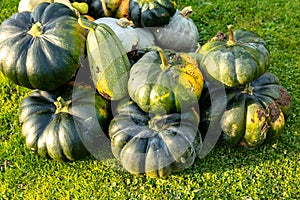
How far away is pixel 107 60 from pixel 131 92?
1.26ft

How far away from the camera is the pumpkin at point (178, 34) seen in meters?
4.47

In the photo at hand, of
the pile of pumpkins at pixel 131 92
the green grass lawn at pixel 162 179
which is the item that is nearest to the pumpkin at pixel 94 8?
the pile of pumpkins at pixel 131 92

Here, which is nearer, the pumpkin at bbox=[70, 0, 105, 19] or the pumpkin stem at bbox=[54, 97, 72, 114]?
the pumpkin stem at bbox=[54, 97, 72, 114]

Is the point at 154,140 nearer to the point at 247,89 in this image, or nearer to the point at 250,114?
the point at 250,114

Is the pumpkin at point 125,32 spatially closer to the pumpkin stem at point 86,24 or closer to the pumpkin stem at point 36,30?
the pumpkin stem at point 86,24

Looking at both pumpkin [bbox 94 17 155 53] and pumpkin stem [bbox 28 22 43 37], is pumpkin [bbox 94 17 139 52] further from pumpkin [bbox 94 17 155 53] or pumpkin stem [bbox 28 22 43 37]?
pumpkin stem [bbox 28 22 43 37]

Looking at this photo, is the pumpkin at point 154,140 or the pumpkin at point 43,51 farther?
the pumpkin at point 43,51

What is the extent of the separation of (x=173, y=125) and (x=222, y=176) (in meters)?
0.67

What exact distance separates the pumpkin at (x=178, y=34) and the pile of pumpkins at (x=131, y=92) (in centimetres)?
40

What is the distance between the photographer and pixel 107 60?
381cm

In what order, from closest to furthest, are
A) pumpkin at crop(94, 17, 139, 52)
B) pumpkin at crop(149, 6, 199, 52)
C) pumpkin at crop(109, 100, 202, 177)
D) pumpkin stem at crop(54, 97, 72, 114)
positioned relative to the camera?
pumpkin at crop(109, 100, 202, 177) → pumpkin stem at crop(54, 97, 72, 114) → pumpkin at crop(94, 17, 139, 52) → pumpkin at crop(149, 6, 199, 52)

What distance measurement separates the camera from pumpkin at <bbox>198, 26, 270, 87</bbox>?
360 centimetres

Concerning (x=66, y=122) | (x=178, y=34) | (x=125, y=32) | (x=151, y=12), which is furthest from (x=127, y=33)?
(x=66, y=122)

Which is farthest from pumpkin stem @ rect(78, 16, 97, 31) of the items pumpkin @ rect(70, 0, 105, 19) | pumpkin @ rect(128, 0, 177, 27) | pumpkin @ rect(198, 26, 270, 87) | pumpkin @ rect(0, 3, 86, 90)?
pumpkin @ rect(198, 26, 270, 87)
